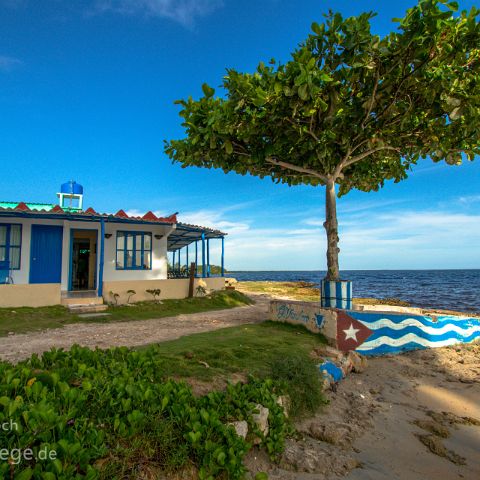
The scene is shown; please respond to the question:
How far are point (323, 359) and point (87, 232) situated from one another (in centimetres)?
1415

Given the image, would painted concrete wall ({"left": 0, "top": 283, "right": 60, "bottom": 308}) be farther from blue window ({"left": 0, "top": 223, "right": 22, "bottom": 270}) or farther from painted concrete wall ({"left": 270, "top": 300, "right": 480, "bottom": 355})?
painted concrete wall ({"left": 270, "top": 300, "right": 480, "bottom": 355})

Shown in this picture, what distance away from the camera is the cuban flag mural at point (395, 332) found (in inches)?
333

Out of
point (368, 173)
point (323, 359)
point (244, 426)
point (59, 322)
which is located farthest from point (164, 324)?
point (368, 173)

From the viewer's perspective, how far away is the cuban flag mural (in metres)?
8.46

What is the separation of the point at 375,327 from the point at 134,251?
1272 cm

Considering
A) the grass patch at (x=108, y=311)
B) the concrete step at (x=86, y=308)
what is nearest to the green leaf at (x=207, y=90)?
the grass patch at (x=108, y=311)

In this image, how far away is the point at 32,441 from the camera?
2.40m

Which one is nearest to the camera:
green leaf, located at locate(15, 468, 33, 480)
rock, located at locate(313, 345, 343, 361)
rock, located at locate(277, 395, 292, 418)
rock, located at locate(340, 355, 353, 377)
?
green leaf, located at locate(15, 468, 33, 480)

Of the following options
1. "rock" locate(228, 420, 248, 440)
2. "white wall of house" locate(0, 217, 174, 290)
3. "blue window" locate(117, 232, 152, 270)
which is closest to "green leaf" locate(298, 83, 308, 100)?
"rock" locate(228, 420, 248, 440)

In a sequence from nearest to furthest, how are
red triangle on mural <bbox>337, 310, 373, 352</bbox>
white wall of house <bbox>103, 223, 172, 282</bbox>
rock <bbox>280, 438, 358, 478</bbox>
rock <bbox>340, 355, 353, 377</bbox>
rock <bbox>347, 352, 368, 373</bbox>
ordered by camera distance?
rock <bbox>280, 438, 358, 478</bbox> < rock <bbox>340, 355, 353, 377</bbox> < rock <bbox>347, 352, 368, 373</bbox> < red triangle on mural <bbox>337, 310, 373, 352</bbox> < white wall of house <bbox>103, 223, 172, 282</bbox>

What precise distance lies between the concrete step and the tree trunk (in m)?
9.20

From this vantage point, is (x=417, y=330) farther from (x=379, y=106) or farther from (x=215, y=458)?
(x=215, y=458)

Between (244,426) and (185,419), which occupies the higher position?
(185,419)

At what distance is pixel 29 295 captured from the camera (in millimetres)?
12844
